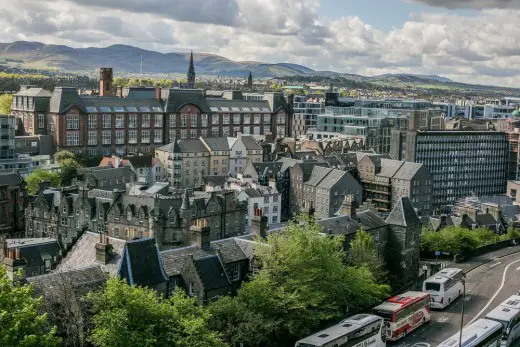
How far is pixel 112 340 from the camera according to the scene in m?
46.4

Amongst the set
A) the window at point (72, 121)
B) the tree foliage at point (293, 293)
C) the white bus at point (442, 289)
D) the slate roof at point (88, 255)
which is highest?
the window at point (72, 121)

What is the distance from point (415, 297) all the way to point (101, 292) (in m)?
36.5

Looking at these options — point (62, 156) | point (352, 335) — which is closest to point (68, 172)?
point (62, 156)

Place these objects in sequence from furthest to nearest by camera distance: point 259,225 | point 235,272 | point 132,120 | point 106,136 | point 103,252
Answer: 1. point 132,120
2. point 106,136
3. point 259,225
4. point 235,272
5. point 103,252

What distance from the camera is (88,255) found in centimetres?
6356

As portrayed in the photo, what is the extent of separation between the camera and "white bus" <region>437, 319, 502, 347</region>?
60.3 metres

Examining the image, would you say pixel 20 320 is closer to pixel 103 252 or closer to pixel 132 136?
pixel 103 252

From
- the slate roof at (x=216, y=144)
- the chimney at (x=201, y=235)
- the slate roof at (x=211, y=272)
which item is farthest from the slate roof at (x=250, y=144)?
the slate roof at (x=211, y=272)

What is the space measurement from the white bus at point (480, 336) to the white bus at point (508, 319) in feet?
3.94

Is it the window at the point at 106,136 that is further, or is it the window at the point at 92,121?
the window at the point at 106,136

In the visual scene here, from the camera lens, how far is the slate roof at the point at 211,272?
63434mm

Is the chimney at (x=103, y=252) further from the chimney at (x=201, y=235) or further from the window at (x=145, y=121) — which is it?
the window at (x=145, y=121)

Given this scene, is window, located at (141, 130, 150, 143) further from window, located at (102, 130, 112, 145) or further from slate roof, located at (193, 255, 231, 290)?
slate roof, located at (193, 255, 231, 290)

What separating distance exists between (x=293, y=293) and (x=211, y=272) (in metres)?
7.84
